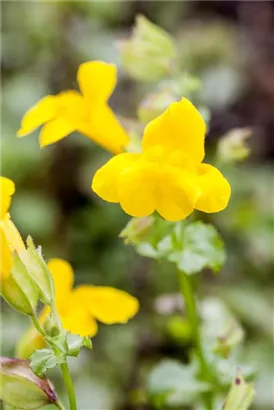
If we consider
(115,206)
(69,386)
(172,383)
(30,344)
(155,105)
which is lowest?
(115,206)

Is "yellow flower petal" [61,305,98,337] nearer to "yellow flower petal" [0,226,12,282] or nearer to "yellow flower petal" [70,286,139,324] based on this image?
"yellow flower petal" [70,286,139,324]

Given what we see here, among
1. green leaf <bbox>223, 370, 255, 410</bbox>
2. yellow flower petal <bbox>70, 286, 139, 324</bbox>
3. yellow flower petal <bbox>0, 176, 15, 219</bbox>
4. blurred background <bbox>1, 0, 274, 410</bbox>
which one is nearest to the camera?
yellow flower petal <bbox>0, 176, 15, 219</bbox>

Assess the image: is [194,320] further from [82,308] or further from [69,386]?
[69,386]

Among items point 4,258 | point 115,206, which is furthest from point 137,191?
point 115,206

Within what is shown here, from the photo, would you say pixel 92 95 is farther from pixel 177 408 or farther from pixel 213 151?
pixel 213 151

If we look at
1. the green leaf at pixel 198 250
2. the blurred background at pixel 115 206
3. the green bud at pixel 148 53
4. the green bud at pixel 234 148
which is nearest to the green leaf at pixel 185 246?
the green leaf at pixel 198 250

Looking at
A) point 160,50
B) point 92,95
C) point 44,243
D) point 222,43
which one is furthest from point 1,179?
point 222,43

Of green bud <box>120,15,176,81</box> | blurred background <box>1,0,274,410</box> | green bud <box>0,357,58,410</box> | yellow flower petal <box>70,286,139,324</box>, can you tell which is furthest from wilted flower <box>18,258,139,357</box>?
blurred background <box>1,0,274,410</box>
